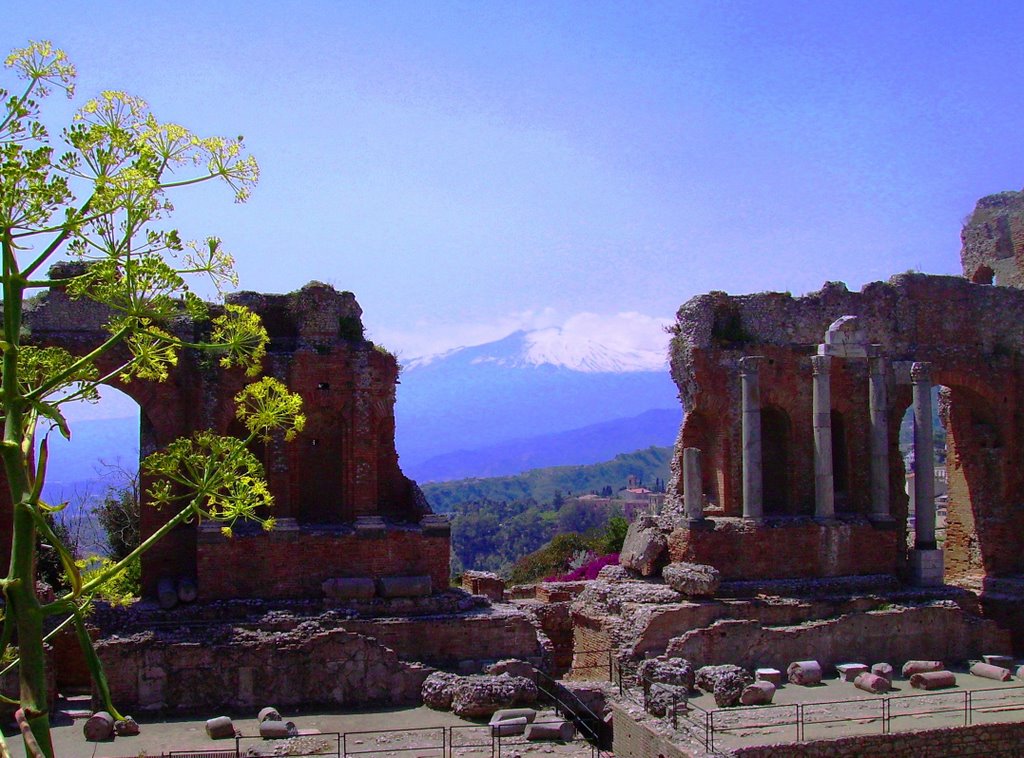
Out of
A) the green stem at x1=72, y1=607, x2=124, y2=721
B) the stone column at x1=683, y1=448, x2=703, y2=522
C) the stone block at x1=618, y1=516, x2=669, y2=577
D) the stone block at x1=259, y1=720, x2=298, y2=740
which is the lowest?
the stone block at x1=259, y1=720, x2=298, y2=740

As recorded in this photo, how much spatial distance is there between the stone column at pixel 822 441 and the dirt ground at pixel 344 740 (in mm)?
9075

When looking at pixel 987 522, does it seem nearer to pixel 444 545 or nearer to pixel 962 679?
pixel 962 679

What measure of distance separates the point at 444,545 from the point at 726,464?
699 centimetres

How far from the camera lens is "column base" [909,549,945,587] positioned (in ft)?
78.3

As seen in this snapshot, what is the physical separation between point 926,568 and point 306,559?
13238mm

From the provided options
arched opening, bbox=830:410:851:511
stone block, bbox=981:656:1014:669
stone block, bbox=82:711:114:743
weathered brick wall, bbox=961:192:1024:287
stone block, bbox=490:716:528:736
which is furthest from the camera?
weathered brick wall, bbox=961:192:1024:287

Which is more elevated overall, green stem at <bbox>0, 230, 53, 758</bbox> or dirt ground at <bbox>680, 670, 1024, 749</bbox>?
green stem at <bbox>0, 230, 53, 758</bbox>

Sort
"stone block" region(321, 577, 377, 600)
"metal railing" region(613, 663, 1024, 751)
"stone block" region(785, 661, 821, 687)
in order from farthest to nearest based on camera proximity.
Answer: "stone block" region(785, 661, 821, 687)
"stone block" region(321, 577, 377, 600)
"metal railing" region(613, 663, 1024, 751)

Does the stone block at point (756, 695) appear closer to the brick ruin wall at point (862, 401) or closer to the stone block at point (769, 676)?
the stone block at point (769, 676)

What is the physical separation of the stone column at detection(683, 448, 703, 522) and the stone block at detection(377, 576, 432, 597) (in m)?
5.77

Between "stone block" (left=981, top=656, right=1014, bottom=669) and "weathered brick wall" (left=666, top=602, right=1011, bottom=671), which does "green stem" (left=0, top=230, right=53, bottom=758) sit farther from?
"stone block" (left=981, top=656, right=1014, bottom=669)

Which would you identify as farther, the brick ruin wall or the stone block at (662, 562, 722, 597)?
the brick ruin wall

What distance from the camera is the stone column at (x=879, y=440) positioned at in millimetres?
24125

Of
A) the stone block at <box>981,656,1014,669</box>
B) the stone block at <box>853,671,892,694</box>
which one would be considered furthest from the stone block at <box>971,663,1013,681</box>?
the stone block at <box>853,671,892,694</box>
